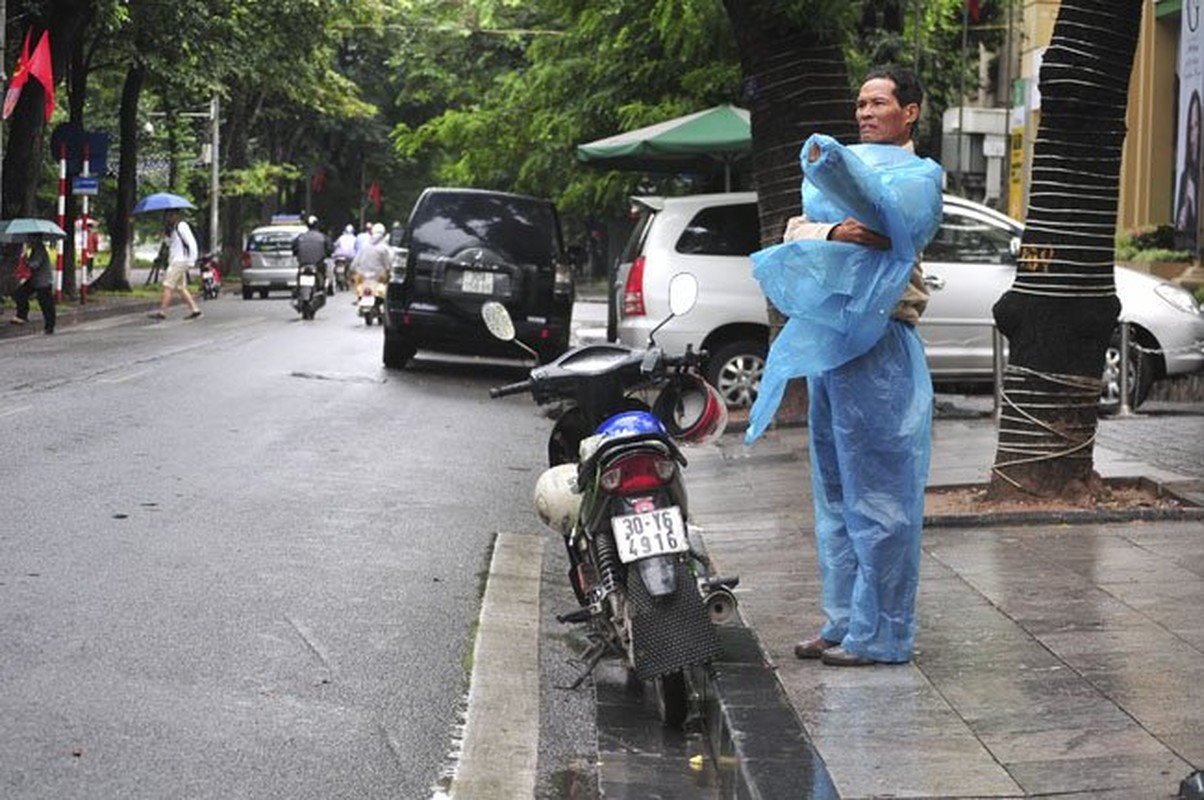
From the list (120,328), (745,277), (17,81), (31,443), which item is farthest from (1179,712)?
(17,81)

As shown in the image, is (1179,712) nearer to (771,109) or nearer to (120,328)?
(771,109)

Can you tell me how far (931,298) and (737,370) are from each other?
5.61 feet

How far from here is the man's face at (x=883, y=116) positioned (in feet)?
21.5

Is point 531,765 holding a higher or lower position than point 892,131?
lower

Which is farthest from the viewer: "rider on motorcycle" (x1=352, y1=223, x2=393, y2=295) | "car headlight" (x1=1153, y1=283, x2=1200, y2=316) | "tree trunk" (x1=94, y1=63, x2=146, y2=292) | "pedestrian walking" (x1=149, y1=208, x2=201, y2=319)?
"tree trunk" (x1=94, y1=63, x2=146, y2=292)

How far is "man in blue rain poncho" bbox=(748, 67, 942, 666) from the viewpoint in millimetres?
6355

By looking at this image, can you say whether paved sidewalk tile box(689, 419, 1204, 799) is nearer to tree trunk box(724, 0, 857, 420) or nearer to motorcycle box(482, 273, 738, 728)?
motorcycle box(482, 273, 738, 728)

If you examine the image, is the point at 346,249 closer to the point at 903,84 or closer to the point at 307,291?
the point at 307,291

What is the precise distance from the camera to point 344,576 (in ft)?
28.2

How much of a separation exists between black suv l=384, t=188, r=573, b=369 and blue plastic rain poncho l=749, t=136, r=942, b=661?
43.6ft

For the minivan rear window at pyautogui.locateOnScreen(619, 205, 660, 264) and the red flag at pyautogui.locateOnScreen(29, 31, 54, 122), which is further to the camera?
the red flag at pyautogui.locateOnScreen(29, 31, 54, 122)

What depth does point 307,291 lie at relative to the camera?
3278cm

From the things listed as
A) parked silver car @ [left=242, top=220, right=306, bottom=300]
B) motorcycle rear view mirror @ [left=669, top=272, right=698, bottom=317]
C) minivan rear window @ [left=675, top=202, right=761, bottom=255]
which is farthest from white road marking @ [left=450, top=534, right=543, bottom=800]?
parked silver car @ [left=242, top=220, right=306, bottom=300]

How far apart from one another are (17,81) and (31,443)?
19035 millimetres
